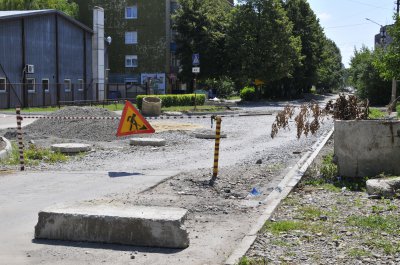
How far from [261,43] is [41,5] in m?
23.7

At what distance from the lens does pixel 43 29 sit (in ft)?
145

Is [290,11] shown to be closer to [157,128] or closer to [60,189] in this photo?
[157,128]

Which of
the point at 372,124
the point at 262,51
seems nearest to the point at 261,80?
the point at 262,51

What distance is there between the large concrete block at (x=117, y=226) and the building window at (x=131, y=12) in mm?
60054

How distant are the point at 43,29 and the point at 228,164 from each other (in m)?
33.7

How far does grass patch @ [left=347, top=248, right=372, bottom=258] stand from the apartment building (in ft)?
189

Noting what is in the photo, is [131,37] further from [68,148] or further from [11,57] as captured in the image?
[68,148]

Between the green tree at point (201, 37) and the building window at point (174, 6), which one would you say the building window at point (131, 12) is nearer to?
the building window at point (174, 6)

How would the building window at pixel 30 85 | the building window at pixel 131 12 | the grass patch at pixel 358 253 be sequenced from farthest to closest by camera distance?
the building window at pixel 131 12
the building window at pixel 30 85
the grass patch at pixel 358 253

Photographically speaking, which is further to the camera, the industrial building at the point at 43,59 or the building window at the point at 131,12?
the building window at the point at 131,12

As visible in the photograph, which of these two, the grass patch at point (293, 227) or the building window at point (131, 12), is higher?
the building window at point (131, 12)

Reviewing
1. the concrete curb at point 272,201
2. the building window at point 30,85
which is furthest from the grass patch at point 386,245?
the building window at point 30,85

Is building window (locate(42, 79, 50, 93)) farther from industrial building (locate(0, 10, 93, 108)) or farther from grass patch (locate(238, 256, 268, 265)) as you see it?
grass patch (locate(238, 256, 268, 265))

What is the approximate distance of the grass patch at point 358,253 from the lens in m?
6.13
